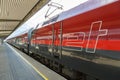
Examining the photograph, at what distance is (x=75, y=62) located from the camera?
6.31 m

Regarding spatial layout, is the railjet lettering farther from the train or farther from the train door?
the train door

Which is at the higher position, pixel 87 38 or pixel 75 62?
pixel 87 38

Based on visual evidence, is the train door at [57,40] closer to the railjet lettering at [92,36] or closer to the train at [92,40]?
the train at [92,40]

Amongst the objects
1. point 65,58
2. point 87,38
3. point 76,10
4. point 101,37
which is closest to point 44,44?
point 65,58

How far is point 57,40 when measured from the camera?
27.1ft

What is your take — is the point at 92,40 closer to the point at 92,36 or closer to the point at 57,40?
the point at 92,36

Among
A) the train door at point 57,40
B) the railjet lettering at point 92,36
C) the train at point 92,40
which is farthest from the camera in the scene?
the train door at point 57,40

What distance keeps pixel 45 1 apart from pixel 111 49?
12813 millimetres

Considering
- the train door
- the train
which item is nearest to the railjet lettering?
the train

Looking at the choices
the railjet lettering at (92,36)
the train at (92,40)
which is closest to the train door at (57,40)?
the train at (92,40)

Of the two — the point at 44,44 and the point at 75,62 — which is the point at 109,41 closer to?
the point at 75,62

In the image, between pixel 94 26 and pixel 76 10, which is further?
pixel 76 10

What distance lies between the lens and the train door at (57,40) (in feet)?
25.9

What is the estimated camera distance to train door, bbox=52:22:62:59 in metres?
7.91
